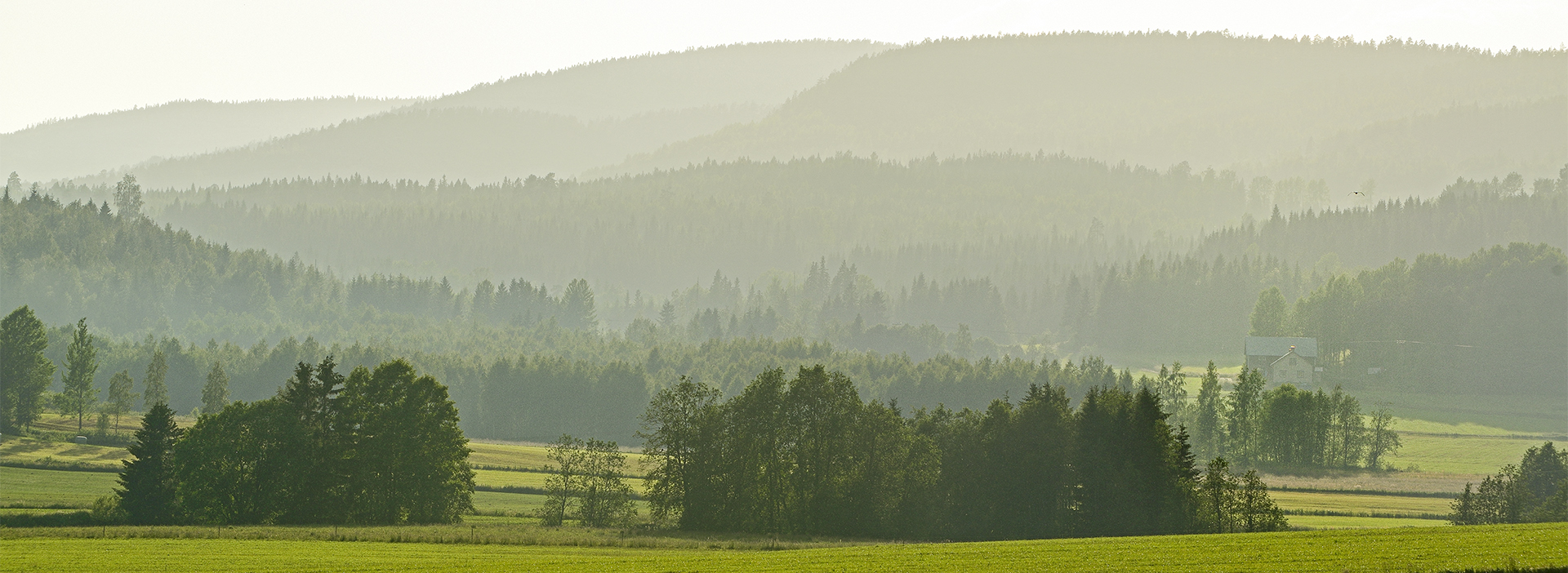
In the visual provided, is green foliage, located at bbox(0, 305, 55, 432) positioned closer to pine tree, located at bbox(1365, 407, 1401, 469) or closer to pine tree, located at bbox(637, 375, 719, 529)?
pine tree, located at bbox(637, 375, 719, 529)

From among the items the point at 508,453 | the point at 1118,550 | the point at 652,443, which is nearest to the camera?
the point at 1118,550

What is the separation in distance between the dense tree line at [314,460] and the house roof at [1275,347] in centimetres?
14972

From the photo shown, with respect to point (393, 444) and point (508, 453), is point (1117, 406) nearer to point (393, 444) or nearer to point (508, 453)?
point (393, 444)

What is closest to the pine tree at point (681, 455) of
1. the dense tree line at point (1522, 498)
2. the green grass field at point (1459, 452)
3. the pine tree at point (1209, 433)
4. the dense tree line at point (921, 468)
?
the dense tree line at point (921, 468)

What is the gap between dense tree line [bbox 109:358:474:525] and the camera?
78500 mm

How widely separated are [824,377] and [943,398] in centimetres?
10141

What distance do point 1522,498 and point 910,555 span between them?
6481 centimetres

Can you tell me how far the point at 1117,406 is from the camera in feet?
274

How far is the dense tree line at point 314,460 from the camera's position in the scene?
258 ft

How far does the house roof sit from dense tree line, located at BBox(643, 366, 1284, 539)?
391 ft

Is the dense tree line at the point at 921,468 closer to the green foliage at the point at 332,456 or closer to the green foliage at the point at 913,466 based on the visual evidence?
the green foliage at the point at 913,466

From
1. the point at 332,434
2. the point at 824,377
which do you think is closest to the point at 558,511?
the point at 332,434

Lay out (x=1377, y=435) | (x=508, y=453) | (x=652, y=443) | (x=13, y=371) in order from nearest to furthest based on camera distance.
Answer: (x=652, y=443) → (x=13, y=371) → (x=1377, y=435) → (x=508, y=453)

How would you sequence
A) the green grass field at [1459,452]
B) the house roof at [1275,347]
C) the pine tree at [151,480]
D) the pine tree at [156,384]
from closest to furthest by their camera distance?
the pine tree at [151,480] < the green grass field at [1459,452] < the pine tree at [156,384] < the house roof at [1275,347]
